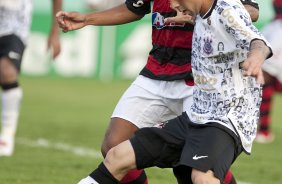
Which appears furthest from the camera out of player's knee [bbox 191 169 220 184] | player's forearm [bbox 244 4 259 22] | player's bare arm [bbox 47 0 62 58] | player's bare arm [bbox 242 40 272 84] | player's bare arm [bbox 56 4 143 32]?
player's bare arm [bbox 47 0 62 58]

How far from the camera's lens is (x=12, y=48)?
10055 mm

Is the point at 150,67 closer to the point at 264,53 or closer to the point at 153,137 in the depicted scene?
the point at 153,137

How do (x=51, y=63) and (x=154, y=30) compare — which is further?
(x=51, y=63)

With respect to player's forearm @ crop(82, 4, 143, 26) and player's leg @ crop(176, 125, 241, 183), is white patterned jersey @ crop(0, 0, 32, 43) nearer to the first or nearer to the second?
player's forearm @ crop(82, 4, 143, 26)

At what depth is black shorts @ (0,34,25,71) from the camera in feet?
32.8

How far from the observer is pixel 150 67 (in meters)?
7.01

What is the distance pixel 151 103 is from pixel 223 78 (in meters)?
1.19

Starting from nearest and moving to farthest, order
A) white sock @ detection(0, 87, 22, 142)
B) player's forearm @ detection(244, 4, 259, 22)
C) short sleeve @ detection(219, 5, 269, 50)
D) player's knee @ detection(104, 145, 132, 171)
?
short sleeve @ detection(219, 5, 269, 50) → player's knee @ detection(104, 145, 132, 171) → player's forearm @ detection(244, 4, 259, 22) → white sock @ detection(0, 87, 22, 142)

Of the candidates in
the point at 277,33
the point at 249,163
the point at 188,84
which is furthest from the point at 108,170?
the point at 277,33

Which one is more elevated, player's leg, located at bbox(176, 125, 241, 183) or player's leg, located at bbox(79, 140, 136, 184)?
player's leg, located at bbox(176, 125, 241, 183)

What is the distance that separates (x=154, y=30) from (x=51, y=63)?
14413 mm

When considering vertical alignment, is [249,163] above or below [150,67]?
Answer: below

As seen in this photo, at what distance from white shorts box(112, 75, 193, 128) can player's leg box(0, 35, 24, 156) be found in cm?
322

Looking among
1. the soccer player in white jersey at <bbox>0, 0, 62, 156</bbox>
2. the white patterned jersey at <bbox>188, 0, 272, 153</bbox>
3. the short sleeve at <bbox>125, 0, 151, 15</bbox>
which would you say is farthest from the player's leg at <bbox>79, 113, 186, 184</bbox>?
the soccer player in white jersey at <bbox>0, 0, 62, 156</bbox>
